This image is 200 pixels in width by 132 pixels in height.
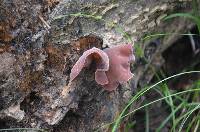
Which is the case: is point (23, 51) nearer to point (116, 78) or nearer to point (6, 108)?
point (6, 108)

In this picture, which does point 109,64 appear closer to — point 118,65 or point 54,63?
point 118,65

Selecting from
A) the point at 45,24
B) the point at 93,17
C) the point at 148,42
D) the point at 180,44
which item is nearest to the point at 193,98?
the point at 148,42

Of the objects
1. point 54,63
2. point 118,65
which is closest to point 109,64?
point 118,65

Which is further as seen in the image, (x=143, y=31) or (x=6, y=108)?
(x=143, y=31)

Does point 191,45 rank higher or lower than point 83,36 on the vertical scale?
lower
